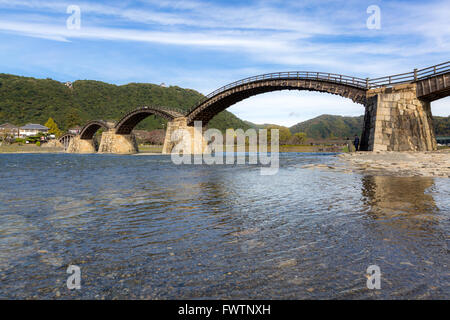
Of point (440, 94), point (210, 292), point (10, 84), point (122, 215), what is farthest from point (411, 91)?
point (10, 84)

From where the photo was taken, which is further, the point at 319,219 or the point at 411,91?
the point at 411,91

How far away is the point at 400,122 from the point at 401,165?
999 centimetres

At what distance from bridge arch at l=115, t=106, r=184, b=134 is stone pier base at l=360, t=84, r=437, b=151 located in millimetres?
45938

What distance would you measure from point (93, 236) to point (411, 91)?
120 ft

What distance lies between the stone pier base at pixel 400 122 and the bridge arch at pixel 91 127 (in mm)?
74410

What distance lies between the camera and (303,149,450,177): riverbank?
2186cm

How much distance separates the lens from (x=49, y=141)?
117 meters

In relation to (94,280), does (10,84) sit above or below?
A: above

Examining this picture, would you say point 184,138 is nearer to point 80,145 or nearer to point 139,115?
point 139,115

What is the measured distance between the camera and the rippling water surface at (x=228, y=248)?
4.27m

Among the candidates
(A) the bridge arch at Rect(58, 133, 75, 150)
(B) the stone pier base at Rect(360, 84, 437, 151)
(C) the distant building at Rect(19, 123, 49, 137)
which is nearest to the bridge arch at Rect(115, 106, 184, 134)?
(A) the bridge arch at Rect(58, 133, 75, 150)

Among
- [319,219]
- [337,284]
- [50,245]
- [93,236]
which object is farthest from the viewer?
[319,219]
